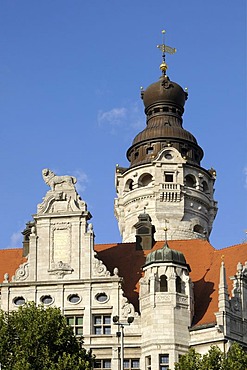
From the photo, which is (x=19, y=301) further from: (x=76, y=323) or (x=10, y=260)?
(x=10, y=260)

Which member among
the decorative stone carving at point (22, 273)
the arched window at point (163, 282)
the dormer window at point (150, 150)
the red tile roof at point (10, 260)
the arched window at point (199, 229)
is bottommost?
the arched window at point (163, 282)

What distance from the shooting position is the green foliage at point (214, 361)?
69000mm

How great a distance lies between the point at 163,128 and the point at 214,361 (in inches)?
1698

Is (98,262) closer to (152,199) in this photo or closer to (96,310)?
(96,310)

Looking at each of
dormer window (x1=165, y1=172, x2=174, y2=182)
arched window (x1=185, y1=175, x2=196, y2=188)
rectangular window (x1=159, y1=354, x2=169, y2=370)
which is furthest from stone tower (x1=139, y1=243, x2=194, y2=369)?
arched window (x1=185, y1=175, x2=196, y2=188)

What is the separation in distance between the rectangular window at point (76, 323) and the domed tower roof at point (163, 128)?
28916 millimetres

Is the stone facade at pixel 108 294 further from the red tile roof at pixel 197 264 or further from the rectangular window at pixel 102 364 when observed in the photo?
the red tile roof at pixel 197 264

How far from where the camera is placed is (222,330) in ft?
254

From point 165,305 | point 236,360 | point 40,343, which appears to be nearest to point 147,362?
point 165,305

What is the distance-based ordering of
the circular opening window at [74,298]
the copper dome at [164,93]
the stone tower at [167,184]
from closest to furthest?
the circular opening window at [74,298] → the stone tower at [167,184] → the copper dome at [164,93]

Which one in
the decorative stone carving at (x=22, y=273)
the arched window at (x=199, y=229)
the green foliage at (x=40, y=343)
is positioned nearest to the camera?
the green foliage at (x=40, y=343)

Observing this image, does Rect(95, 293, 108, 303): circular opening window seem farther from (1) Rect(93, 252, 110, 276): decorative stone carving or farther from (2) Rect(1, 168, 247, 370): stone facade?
(1) Rect(93, 252, 110, 276): decorative stone carving

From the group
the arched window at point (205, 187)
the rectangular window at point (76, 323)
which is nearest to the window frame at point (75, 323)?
the rectangular window at point (76, 323)

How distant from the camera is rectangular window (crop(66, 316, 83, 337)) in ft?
265
